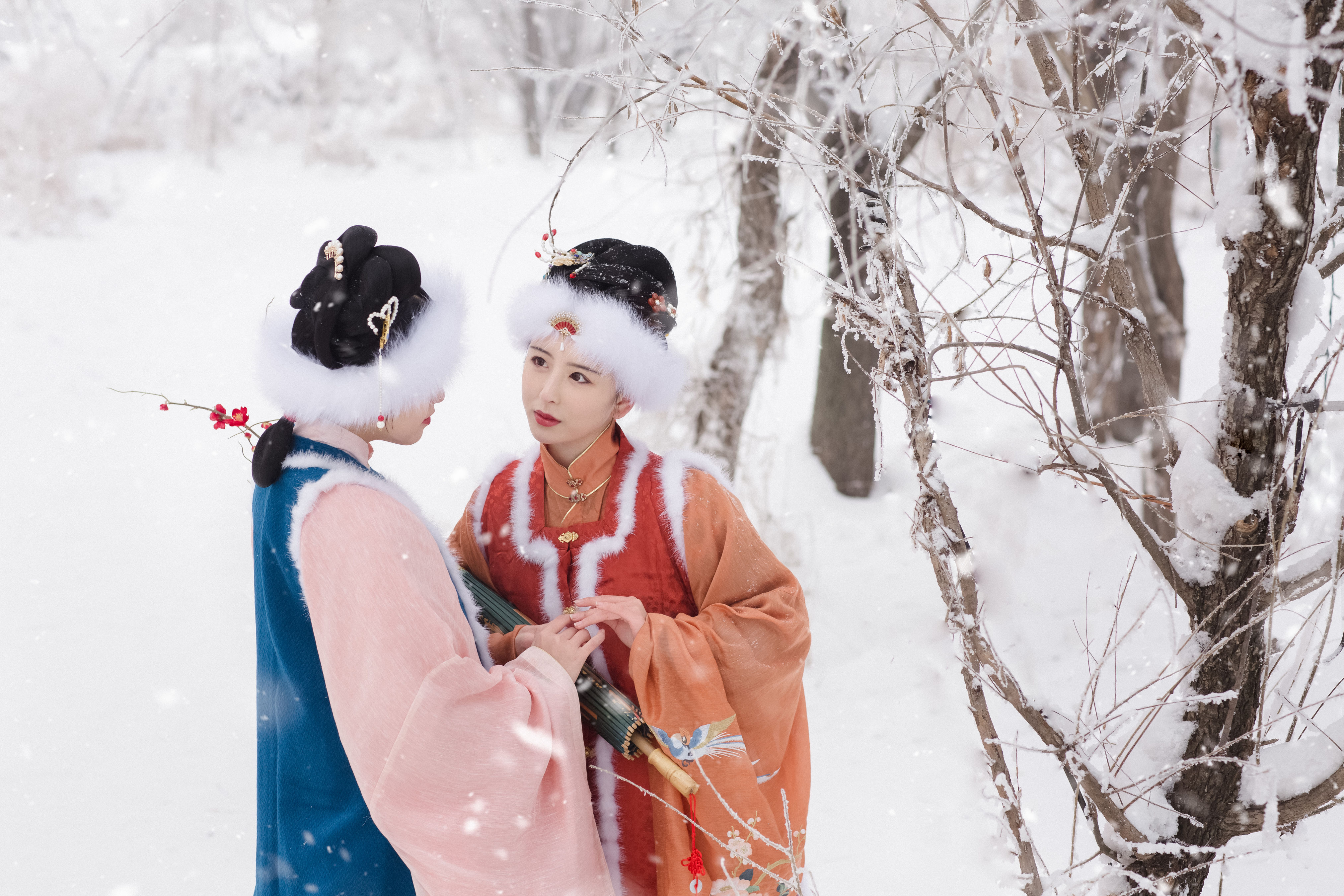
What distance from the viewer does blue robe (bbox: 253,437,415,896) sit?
4.97ft

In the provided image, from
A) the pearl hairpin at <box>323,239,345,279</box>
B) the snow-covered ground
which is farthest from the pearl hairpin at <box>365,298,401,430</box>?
the snow-covered ground

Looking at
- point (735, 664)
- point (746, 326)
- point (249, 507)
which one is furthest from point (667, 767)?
point (249, 507)

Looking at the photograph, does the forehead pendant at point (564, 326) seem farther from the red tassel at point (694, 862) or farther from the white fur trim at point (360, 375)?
the red tassel at point (694, 862)

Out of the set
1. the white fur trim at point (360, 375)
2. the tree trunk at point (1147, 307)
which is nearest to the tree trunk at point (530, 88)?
the tree trunk at point (1147, 307)

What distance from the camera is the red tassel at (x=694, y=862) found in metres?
1.66

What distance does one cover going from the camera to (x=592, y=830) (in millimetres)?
1598

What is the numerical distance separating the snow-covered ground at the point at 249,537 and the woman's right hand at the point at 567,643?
0.66 m

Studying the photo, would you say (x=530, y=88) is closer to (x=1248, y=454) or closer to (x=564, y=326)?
(x=564, y=326)

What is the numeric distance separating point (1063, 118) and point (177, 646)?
4432 millimetres

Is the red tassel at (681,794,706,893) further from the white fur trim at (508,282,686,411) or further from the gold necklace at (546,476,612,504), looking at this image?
the white fur trim at (508,282,686,411)

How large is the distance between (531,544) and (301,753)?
555 mm

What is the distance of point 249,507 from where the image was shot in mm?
5598

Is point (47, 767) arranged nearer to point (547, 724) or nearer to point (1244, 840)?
point (547, 724)

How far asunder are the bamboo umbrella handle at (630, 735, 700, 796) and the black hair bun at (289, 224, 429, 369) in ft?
2.65
